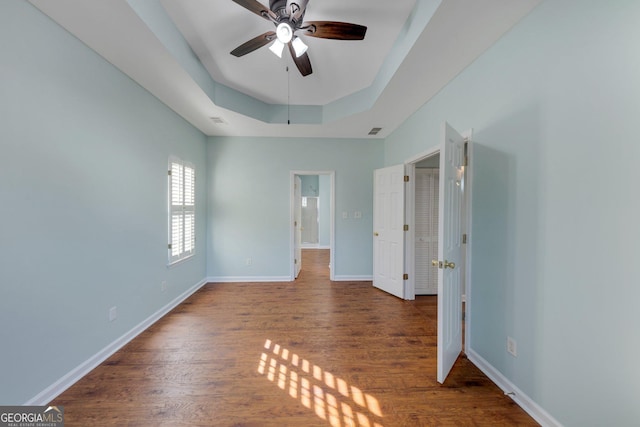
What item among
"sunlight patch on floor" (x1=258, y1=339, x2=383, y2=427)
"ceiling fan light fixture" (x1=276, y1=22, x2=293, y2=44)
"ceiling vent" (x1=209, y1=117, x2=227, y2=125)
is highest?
"ceiling vent" (x1=209, y1=117, x2=227, y2=125)

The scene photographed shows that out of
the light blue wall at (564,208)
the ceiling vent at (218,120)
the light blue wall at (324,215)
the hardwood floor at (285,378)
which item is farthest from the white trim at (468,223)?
the light blue wall at (324,215)

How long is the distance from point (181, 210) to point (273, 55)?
2.45 m

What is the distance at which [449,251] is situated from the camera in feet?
6.27

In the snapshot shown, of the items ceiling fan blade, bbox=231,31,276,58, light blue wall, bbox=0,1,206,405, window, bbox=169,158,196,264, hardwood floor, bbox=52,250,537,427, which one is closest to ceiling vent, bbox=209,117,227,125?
window, bbox=169,158,196,264

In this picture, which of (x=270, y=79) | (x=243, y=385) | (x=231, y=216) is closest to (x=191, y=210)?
(x=231, y=216)

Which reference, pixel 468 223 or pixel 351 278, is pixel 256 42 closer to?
pixel 468 223

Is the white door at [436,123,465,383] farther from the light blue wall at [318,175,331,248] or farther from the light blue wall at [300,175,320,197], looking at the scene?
the light blue wall at [300,175,320,197]

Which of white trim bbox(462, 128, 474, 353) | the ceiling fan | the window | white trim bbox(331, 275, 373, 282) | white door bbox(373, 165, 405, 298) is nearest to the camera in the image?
the ceiling fan

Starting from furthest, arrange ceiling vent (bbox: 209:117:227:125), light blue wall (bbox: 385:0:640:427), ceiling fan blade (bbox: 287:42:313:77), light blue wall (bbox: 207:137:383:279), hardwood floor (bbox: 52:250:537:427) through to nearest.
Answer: light blue wall (bbox: 207:137:383:279), ceiling vent (bbox: 209:117:227:125), ceiling fan blade (bbox: 287:42:313:77), hardwood floor (bbox: 52:250:537:427), light blue wall (bbox: 385:0:640:427)

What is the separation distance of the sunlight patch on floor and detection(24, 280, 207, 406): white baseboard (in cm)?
139

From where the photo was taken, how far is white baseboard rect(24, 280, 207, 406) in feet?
5.29

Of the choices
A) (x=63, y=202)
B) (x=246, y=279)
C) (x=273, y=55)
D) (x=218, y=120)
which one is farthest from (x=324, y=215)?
(x=63, y=202)

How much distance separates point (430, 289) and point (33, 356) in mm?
4321

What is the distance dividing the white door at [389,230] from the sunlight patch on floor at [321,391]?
6.81ft
